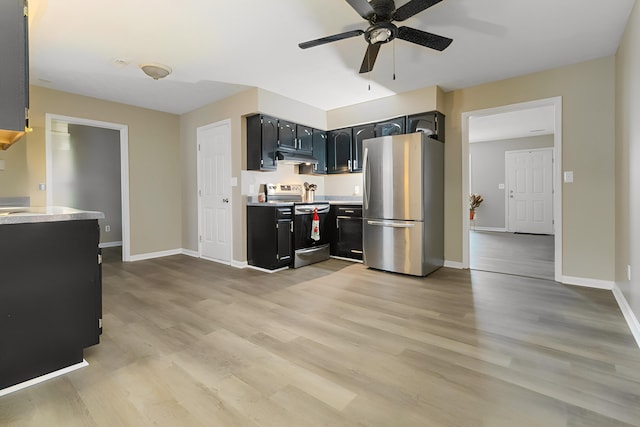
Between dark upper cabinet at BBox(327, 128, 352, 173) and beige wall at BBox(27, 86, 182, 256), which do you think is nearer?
beige wall at BBox(27, 86, 182, 256)

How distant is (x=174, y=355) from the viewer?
1.95 meters

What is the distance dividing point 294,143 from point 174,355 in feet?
11.3

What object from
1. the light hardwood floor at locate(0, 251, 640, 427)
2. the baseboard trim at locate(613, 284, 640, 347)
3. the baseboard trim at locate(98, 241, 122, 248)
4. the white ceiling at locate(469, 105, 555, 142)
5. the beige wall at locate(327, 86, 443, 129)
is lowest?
the light hardwood floor at locate(0, 251, 640, 427)

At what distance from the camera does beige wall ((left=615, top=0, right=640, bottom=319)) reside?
7.32ft

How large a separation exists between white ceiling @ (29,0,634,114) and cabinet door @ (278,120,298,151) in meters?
0.48

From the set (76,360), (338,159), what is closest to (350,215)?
(338,159)

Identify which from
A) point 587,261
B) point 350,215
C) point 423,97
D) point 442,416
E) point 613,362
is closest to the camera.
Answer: point 442,416

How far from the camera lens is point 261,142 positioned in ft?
13.8

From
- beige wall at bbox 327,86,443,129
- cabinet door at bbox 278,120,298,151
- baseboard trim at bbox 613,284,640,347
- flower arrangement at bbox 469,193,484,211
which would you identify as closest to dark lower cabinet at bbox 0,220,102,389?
cabinet door at bbox 278,120,298,151

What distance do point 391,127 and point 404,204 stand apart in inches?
53.4

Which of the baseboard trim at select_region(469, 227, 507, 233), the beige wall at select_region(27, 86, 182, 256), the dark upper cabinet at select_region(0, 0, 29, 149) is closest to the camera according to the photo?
the dark upper cabinet at select_region(0, 0, 29, 149)

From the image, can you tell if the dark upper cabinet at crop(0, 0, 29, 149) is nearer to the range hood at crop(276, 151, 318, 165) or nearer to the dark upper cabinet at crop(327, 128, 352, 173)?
the range hood at crop(276, 151, 318, 165)

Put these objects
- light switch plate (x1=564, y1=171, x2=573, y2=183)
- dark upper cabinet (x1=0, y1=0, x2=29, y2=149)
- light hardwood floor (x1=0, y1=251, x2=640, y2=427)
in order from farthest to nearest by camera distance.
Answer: light switch plate (x1=564, y1=171, x2=573, y2=183) → dark upper cabinet (x1=0, y1=0, x2=29, y2=149) → light hardwood floor (x1=0, y1=251, x2=640, y2=427)

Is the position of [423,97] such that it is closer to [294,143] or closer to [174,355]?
[294,143]
